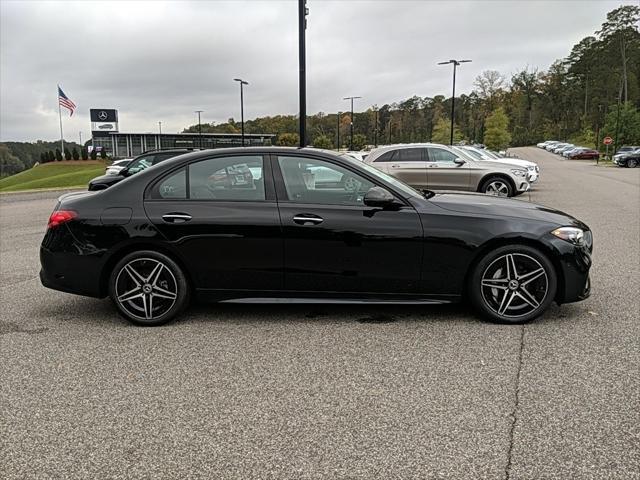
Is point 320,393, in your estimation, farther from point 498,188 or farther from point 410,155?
point 498,188

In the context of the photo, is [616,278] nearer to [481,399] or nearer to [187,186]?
[481,399]

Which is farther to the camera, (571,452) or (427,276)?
(427,276)

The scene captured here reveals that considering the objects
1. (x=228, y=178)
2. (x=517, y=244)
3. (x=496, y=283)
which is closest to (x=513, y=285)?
(x=496, y=283)

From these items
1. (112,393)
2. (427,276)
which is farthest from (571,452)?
(112,393)

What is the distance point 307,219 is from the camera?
459cm

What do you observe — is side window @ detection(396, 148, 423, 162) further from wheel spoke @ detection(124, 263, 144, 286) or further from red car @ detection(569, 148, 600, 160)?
red car @ detection(569, 148, 600, 160)

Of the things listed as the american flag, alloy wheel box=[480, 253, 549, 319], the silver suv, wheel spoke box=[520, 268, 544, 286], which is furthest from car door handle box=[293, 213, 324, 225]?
the american flag

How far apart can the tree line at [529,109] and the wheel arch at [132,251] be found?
250 feet

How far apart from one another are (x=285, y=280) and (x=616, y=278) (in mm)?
3993

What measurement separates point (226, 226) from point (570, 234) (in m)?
2.93

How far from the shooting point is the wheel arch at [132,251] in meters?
4.70

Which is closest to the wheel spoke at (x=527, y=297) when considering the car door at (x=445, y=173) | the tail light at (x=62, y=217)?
the tail light at (x=62, y=217)

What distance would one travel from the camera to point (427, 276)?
15.2ft

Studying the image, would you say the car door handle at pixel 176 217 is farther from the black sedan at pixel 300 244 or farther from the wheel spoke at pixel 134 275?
the wheel spoke at pixel 134 275
